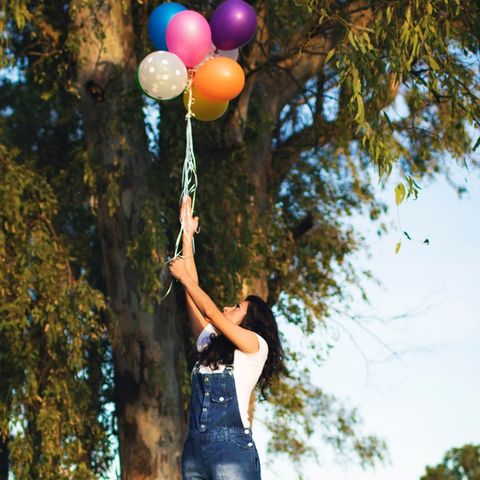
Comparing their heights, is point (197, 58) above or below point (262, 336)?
above

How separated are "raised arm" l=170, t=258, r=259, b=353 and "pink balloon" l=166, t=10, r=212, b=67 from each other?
1.83 metres

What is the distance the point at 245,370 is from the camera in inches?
171

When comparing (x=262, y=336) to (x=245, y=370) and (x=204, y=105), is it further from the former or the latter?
(x=204, y=105)

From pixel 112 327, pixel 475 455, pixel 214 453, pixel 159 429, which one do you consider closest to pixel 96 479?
pixel 159 429

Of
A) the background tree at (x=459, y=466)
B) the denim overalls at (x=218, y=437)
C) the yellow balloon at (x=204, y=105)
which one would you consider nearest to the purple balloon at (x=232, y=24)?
the yellow balloon at (x=204, y=105)

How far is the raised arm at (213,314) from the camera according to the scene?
A: 13.7ft

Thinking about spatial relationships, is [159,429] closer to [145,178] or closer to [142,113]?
[145,178]

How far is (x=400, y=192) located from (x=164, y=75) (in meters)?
1.56

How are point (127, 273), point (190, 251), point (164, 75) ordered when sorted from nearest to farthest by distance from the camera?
1. point (190, 251)
2. point (164, 75)
3. point (127, 273)

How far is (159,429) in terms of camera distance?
8.62 metres

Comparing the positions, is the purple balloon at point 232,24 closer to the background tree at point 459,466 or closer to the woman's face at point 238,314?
the woman's face at point 238,314

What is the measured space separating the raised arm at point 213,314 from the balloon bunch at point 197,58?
160 cm

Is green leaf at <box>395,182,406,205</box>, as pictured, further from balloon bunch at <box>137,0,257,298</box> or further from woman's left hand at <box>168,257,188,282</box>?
woman's left hand at <box>168,257,188,282</box>

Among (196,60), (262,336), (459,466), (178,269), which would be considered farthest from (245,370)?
(459,466)
